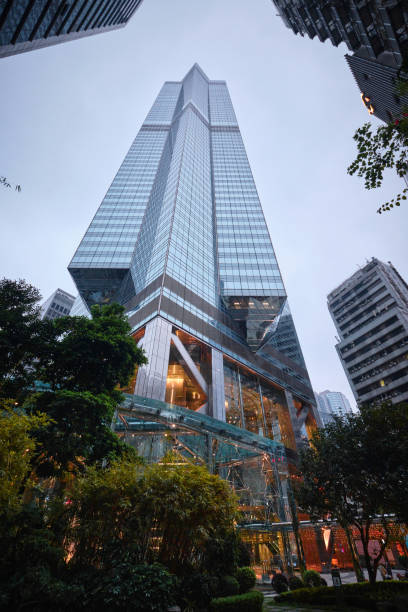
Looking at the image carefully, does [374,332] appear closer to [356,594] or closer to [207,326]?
[207,326]

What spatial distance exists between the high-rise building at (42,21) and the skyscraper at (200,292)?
23.9 meters

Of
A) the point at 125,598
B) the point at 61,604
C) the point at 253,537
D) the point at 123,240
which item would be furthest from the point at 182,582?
the point at 123,240

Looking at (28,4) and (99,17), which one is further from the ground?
(99,17)

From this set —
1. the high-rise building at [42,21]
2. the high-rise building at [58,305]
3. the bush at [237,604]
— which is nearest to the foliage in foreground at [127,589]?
the bush at [237,604]

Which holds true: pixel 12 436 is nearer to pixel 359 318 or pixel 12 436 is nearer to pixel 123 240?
pixel 123 240

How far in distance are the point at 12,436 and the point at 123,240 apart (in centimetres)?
4371

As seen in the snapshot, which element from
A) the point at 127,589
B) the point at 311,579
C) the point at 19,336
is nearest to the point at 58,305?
the point at 19,336

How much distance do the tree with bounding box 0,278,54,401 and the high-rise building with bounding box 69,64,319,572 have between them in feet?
25.6

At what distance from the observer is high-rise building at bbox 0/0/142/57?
17797 mm

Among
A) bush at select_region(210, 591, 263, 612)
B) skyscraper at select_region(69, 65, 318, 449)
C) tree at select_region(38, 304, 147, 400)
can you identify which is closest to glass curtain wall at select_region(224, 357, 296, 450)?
skyscraper at select_region(69, 65, 318, 449)

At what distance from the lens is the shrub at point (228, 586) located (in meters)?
9.71

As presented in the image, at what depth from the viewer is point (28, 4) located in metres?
18.7

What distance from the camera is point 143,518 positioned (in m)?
9.59

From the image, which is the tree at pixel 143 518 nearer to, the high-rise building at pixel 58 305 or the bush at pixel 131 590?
the bush at pixel 131 590
